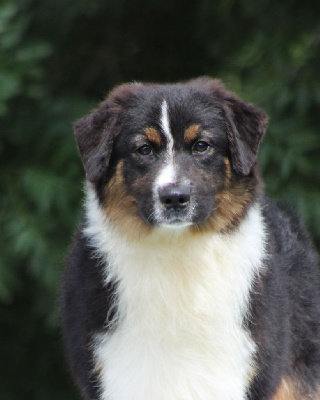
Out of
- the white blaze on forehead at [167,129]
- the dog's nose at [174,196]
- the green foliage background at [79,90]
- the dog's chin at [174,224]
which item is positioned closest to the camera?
the dog's nose at [174,196]

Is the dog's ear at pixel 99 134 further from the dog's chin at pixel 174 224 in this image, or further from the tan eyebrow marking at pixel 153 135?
the dog's chin at pixel 174 224

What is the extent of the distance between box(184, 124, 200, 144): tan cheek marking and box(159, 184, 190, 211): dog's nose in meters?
0.36

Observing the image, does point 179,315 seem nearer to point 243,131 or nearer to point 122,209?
point 122,209

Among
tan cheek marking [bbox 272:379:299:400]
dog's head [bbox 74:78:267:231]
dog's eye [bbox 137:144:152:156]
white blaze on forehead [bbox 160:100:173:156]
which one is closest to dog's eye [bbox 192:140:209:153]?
dog's head [bbox 74:78:267:231]

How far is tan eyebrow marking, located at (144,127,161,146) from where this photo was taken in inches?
264

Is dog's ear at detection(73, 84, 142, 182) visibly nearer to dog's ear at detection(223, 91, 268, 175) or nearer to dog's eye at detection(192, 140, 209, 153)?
dog's eye at detection(192, 140, 209, 153)

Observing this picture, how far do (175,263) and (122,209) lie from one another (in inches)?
19.0

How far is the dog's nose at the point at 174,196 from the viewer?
21.1 ft

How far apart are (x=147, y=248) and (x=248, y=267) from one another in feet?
2.13

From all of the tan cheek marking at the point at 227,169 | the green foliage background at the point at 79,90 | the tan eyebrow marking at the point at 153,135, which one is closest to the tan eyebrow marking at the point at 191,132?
the tan eyebrow marking at the point at 153,135

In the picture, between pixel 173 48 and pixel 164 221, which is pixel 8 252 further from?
pixel 164 221

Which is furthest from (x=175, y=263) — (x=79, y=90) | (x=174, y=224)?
(x=79, y=90)

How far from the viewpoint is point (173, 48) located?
39.5 ft

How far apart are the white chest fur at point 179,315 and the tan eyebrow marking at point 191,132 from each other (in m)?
0.59
